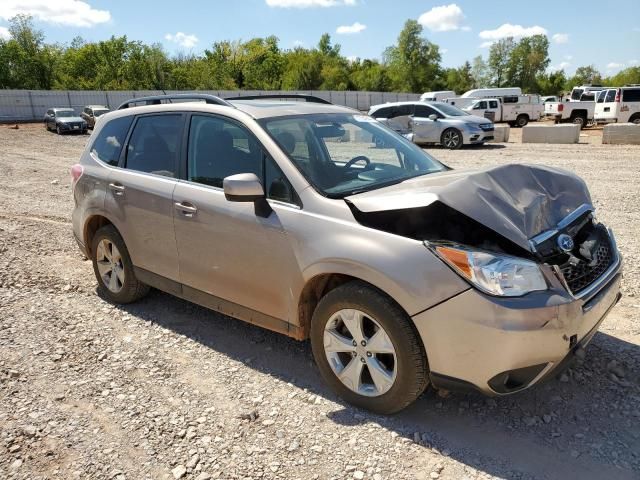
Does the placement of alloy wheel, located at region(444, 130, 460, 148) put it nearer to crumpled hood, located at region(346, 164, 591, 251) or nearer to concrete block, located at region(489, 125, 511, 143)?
concrete block, located at region(489, 125, 511, 143)

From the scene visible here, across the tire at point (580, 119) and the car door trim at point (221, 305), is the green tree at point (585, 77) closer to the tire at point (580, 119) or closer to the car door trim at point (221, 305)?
the tire at point (580, 119)

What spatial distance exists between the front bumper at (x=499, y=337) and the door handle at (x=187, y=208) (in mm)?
1835

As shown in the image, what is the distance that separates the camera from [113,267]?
15.5 ft

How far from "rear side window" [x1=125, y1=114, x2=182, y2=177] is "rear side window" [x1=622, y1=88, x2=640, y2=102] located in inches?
1040

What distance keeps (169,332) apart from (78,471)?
1.65 meters

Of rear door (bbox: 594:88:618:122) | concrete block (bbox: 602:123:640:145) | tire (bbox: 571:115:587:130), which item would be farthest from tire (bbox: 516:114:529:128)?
concrete block (bbox: 602:123:640:145)

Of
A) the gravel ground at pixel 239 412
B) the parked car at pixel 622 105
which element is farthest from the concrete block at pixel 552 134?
the gravel ground at pixel 239 412

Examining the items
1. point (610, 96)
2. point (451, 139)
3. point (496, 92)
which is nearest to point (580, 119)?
point (610, 96)

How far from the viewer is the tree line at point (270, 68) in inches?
2518

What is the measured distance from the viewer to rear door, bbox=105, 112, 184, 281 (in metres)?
3.96

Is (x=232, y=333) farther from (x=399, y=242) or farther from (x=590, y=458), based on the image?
(x=590, y=458)

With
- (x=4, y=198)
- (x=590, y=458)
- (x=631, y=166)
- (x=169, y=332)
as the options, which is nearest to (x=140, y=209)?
(x=169, y=332)

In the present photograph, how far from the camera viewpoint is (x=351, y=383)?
10.1ft

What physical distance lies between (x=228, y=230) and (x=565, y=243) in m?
2.09
